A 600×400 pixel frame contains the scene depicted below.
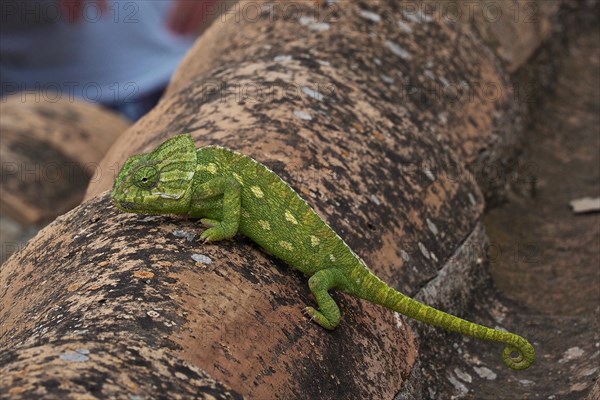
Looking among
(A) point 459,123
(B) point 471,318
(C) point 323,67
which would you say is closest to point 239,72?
(C) point 323,67

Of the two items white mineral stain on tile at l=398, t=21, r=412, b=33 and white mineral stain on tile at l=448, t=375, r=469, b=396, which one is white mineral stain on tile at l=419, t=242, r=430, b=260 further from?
white mineral stain on tile at l=398, t=21, r=412, b=33

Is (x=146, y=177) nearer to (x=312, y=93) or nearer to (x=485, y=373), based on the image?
(x=312, y=93)

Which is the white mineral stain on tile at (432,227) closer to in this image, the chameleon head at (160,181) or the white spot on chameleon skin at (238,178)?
the white spot on chameleon skin at (238,178)

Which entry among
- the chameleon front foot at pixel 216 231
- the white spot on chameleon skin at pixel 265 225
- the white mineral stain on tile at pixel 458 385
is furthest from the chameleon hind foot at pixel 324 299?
the white mineral stain on tile at pixel 458 385

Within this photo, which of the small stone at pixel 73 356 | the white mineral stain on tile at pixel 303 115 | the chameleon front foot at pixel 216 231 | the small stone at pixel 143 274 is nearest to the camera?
the small stone at pixel 73 356

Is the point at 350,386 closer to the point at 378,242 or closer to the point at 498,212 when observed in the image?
the point at 378,242

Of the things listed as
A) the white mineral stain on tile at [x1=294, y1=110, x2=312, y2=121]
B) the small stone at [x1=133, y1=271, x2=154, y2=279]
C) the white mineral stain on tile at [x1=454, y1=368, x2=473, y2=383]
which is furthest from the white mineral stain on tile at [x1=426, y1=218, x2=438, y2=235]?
the small stone at [x1=133, y1=271, x2=154, y2=279]

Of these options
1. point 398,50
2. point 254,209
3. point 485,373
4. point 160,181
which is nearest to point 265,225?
point 254,209
